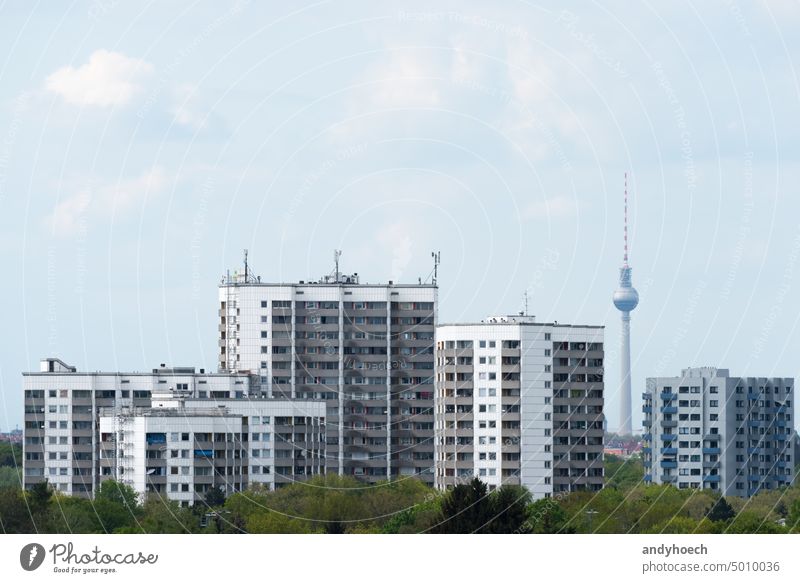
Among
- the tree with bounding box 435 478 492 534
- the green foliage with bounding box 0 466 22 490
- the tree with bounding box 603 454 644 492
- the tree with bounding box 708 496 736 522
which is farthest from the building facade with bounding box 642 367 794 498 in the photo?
the tree with bounding box 435 478 492 534

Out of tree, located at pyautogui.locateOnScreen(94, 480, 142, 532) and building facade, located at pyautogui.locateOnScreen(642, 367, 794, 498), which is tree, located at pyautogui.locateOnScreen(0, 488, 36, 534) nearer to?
tree, located at pyautogui.locateOnScreen(94, 480, 142, 532)

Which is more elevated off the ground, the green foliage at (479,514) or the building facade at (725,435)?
the green foliage at (479,514)

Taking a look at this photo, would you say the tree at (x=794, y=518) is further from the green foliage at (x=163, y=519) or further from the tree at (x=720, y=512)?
the green foliage at (x=163, y=519)

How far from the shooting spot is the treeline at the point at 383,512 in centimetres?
5403

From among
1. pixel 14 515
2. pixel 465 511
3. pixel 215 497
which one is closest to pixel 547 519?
pixel 465 511

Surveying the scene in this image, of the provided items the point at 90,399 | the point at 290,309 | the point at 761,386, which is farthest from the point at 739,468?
the point at 90,399

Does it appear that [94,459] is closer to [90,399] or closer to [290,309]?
[90,399]

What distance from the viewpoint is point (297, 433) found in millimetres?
87125

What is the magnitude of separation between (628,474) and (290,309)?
81.9ft

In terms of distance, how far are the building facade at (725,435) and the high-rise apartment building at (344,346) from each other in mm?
17715

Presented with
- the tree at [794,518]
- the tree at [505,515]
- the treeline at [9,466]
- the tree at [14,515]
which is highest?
the tree at [505,515]

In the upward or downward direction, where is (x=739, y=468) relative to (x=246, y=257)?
downward

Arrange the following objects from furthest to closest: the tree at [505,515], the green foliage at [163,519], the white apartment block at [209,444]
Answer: the white apartment block at [209,444], the green foliage at [163,519], the tree at [505,515]

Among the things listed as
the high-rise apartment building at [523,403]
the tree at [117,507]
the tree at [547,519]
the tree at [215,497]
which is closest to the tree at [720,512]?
the tree at [547,519]
